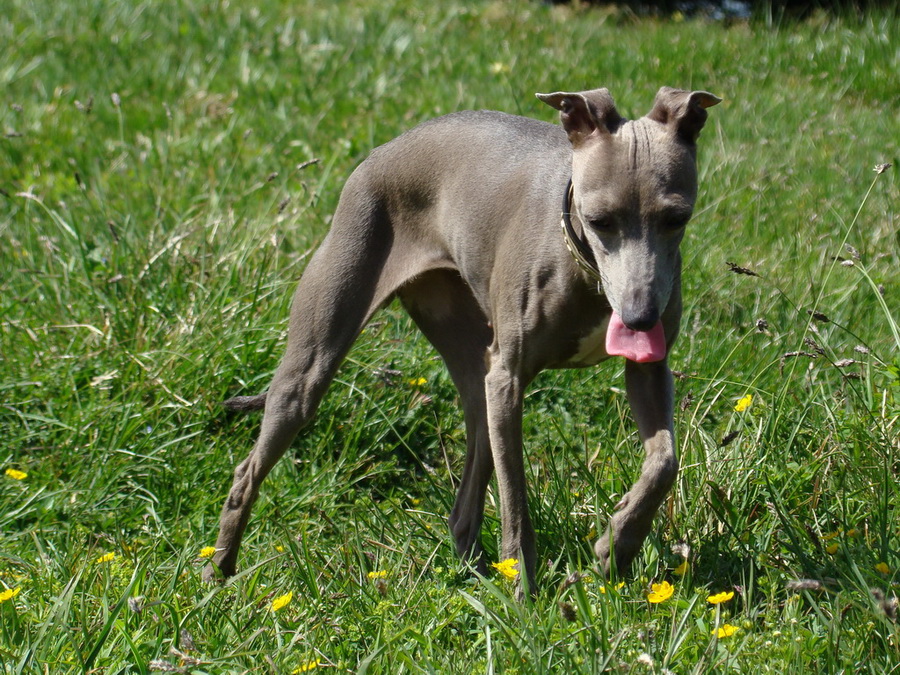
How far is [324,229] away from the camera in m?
5.31

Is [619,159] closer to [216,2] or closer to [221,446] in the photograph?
[221,446]

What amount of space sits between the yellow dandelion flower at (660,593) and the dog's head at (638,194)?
65 centimetres

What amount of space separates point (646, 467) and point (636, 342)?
0.33 m

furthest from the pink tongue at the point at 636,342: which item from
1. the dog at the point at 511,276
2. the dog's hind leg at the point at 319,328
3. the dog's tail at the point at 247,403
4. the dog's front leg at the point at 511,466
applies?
the dog's tail at the point at 247,403

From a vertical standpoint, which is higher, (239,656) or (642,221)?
(642,221)

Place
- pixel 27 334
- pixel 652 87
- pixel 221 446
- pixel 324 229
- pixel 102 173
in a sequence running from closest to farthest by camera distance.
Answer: pixel 221 446 < pixel 27 334 < pixel 324 229 < pixel 102 173 < pixel 652 87

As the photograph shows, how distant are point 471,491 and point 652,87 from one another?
3.78 meters

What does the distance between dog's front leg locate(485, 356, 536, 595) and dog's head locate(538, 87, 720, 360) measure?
0.49m

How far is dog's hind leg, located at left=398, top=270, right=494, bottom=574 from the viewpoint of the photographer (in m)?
3.84

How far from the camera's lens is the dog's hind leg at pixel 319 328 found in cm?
365

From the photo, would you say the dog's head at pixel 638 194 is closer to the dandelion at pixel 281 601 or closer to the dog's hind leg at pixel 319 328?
the dog's hind leg at pixel 319 328

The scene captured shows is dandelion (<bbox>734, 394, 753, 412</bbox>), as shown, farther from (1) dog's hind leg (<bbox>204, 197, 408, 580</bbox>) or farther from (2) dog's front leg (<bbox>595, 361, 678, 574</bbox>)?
(1) dog's hind leg (<bbox>204, 197, 408, 580</bbox>)

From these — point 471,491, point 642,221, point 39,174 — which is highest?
point 642,221

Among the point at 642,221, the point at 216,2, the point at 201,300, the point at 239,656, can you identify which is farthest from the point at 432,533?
the point at 216,2
